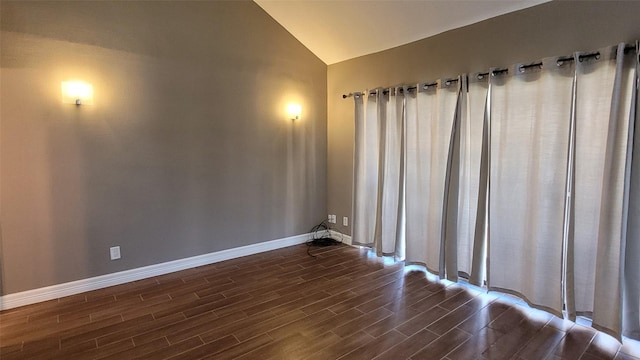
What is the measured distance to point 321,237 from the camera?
4996 millimetres

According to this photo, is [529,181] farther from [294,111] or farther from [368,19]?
[294,111]

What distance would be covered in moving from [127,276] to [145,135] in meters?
1.48

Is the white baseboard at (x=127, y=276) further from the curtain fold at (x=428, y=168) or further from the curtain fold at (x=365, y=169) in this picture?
the curtain fold at (x=428, y=168)

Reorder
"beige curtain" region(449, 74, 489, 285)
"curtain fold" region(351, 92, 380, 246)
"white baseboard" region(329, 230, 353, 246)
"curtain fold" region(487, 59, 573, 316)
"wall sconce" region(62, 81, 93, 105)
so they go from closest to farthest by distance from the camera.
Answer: "curtain fold" region(487, 59, 573, 316) < "wall sconce" region(62, 81, 93, 105) < "beige curtain" region(449, 74, 489, 285) < "curtain fold" region(351, 92, 380, 246) < "white baseboard" region(329, 230, 353, 246)

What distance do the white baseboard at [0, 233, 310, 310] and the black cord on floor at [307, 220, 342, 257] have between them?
1.22 ft

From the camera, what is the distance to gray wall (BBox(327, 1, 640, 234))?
246 centimetres

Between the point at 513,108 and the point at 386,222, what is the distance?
6.20ft

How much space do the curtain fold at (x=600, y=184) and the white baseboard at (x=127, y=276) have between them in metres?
3.27

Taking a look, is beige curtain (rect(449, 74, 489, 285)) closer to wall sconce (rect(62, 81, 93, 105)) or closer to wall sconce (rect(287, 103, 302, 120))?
wall sconce (rect(287, 103, 302, 120))

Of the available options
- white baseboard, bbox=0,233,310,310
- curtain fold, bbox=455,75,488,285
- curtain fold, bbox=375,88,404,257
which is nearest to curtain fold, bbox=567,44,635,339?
curtain fold, bbox=455,75,488,285

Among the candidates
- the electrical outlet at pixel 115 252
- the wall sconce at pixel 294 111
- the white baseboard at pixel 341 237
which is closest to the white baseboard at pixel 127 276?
the electrical outlet at pixel 115 252

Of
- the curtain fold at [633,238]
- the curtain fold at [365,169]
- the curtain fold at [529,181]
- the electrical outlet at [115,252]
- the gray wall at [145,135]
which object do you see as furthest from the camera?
the curtain fold at [365,169]

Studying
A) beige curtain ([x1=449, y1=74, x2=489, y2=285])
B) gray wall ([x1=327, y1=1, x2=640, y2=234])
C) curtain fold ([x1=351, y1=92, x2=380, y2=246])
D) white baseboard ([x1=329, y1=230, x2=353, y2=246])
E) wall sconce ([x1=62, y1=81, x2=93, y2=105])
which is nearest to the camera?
gray wall ([x1=327, y1=1, x2=640, y2=234])

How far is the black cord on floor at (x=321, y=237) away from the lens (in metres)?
4.77
